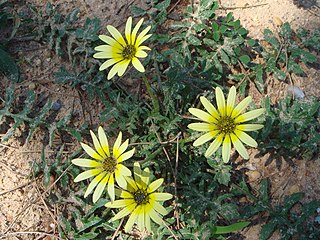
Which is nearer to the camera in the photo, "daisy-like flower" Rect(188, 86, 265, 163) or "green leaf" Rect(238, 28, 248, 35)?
"daisy-like flower" Rect(188, 86, 265, 163)

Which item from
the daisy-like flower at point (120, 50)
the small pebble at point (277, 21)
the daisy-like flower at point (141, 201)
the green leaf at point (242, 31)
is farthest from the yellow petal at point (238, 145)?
the small pebble at point (277, 21)

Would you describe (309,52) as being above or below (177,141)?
above

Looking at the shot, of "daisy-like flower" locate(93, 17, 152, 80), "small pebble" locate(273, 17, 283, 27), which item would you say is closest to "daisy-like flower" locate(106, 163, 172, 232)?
"daisy-like flower" locate(93, 17, 152, 80)

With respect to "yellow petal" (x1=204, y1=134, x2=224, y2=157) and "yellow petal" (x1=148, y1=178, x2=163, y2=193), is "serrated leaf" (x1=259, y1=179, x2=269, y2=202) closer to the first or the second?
"yellow petal" (x1=204, y1=134, x2=224, y2=157)

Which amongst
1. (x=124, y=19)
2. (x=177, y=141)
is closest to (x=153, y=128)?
(x=177, y=141)

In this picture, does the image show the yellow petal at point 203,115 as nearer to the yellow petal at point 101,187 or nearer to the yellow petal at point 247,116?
the yellow petal at point 247,116

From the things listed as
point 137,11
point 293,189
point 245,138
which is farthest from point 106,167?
point 137,11

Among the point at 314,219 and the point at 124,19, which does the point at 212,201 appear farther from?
the point at 124,19
